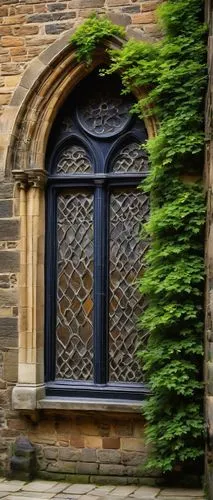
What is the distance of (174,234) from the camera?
23.2 feet

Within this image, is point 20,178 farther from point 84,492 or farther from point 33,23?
point 84,492

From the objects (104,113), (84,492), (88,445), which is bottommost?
(84,492)

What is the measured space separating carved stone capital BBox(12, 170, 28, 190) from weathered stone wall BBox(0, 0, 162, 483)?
10 centimetres

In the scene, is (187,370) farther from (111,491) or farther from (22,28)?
(22,28)

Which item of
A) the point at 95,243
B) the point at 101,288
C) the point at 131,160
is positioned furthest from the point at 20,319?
the point at 131,160

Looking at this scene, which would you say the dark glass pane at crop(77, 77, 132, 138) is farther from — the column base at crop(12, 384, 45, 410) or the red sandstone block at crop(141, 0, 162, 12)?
the column base at crop(12, 384, 45, 410)

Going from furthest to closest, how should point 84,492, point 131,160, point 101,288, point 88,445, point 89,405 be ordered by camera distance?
point 131,160 → point 101,288 → point 88,445 → point 89,405 → point 84,492

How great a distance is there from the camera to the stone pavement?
673cm

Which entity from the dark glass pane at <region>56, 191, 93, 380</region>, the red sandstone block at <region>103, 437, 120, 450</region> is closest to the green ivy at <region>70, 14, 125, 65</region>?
the dark glass pane at <region>56, 191, 93, 380</region>

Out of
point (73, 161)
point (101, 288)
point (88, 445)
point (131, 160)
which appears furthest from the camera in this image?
point (73, 161)

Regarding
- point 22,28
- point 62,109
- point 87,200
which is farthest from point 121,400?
point 22,28

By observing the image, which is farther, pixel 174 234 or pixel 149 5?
pixel 149 5

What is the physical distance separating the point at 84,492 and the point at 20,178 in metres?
3.10

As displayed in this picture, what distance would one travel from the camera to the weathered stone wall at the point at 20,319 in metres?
7.36
